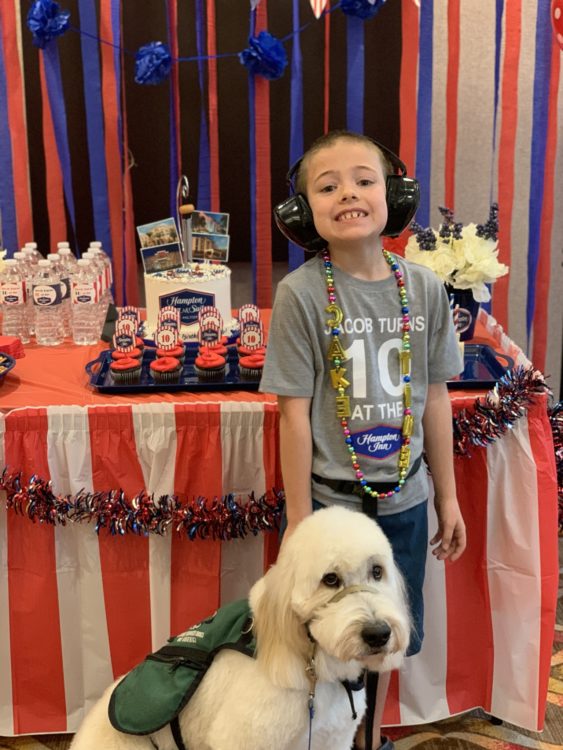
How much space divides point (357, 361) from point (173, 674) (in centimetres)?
66

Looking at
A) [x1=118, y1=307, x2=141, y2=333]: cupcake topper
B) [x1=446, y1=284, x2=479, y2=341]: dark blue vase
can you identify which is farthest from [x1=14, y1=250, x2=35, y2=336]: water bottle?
[x1=446, y1=284, x2=479, y2=341]: dark blue vase

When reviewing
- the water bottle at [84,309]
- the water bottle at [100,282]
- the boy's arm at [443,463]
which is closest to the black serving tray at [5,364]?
the water bottle at [84,309]

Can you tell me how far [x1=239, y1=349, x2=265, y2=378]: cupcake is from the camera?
1.97 meters

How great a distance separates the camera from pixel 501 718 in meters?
2.04

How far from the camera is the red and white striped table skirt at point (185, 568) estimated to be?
1.83 metres

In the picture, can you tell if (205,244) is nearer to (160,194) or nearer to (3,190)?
(160,194)

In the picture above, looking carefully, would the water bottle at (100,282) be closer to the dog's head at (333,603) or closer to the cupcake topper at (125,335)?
the cupcake topper at (125,335)

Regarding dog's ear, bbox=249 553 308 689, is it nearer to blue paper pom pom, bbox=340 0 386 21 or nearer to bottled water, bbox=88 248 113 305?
bottled water, bbox=88 248 113 305

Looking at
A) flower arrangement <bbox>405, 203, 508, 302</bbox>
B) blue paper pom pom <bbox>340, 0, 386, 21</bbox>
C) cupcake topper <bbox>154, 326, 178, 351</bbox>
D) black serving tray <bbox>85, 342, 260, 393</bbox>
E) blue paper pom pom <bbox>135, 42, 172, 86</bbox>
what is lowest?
black serving tray <bbox>85, 342, 260, 393</bbox>

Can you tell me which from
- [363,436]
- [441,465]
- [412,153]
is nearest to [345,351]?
[363,436]

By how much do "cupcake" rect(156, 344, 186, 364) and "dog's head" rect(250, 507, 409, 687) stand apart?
34.7 inches

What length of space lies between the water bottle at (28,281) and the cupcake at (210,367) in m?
0.66

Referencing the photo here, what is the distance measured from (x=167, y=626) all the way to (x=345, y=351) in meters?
0.87

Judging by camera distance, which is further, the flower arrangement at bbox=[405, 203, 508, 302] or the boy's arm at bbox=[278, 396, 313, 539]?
the flower arrangement at bbox=[405, 203, 508, 302]
